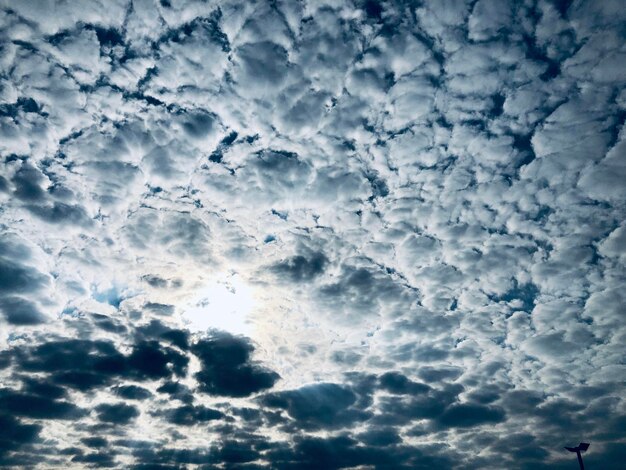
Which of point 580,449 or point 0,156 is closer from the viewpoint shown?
point 0,156

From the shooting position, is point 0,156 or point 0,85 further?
point 0,156

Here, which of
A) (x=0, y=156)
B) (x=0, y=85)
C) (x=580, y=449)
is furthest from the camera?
(x=580, y=449)

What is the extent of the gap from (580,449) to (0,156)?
51803 millimetres

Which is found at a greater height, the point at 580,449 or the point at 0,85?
the point at 0,85

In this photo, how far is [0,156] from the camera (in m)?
14.3

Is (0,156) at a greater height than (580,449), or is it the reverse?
(0,156)

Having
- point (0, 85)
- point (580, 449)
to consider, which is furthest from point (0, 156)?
point (580, 449)

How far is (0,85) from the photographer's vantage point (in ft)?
39.7

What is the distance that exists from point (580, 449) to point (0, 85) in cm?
5204

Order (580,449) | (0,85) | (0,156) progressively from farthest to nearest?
(580,449) < (0,156) < (0,85)

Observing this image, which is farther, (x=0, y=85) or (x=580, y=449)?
(x=580, y=449)

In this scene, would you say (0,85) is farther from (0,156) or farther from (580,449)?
(580,449)

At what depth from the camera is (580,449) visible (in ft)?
106
